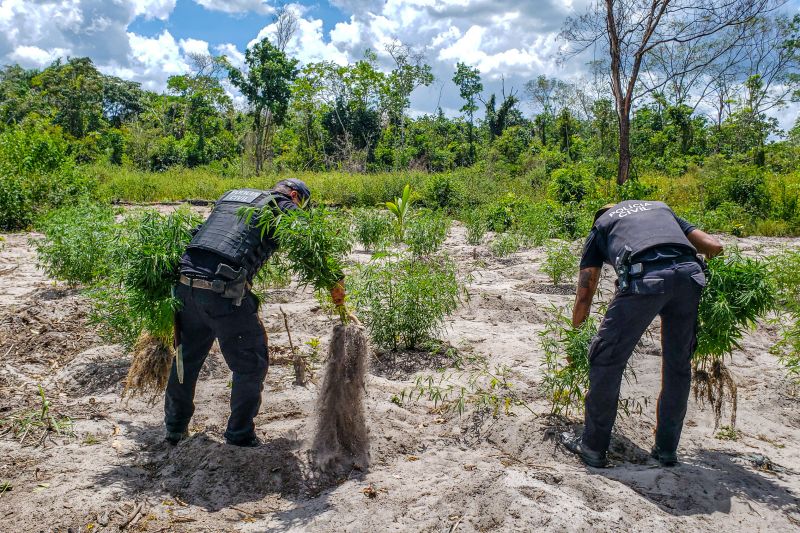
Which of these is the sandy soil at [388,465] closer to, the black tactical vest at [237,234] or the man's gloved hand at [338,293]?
the man's gloved hand at [338,293]

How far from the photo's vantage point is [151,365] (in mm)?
3967

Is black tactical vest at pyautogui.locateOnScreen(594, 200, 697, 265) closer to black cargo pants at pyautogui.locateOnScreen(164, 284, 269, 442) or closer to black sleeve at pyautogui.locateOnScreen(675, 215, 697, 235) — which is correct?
black sleeve at pyautogui.locateOnScreen(675, 215, 697, 235)

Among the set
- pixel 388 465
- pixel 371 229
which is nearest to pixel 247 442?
pixel 388 465

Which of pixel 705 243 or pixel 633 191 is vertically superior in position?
pixel 633 191

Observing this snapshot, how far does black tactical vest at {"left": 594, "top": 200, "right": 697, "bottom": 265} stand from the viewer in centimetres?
332

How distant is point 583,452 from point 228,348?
6.86 ft

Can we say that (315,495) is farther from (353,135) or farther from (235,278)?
(353,135)

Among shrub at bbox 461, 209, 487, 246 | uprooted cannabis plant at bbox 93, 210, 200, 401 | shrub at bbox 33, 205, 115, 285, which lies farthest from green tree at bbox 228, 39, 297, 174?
uprooted cannabis plant at bbox 93, 210, 200, 401

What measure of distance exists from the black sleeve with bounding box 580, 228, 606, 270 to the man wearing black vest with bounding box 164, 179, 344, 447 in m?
1.46

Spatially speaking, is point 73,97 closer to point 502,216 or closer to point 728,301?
point 502,216

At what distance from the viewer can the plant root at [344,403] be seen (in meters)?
3.65

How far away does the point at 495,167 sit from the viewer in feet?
74.4

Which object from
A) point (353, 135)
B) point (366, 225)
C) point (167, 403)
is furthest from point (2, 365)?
point (353, 135)

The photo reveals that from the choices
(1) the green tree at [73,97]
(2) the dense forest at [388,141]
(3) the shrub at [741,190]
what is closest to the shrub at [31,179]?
(2) the dense forest at [388,141]
